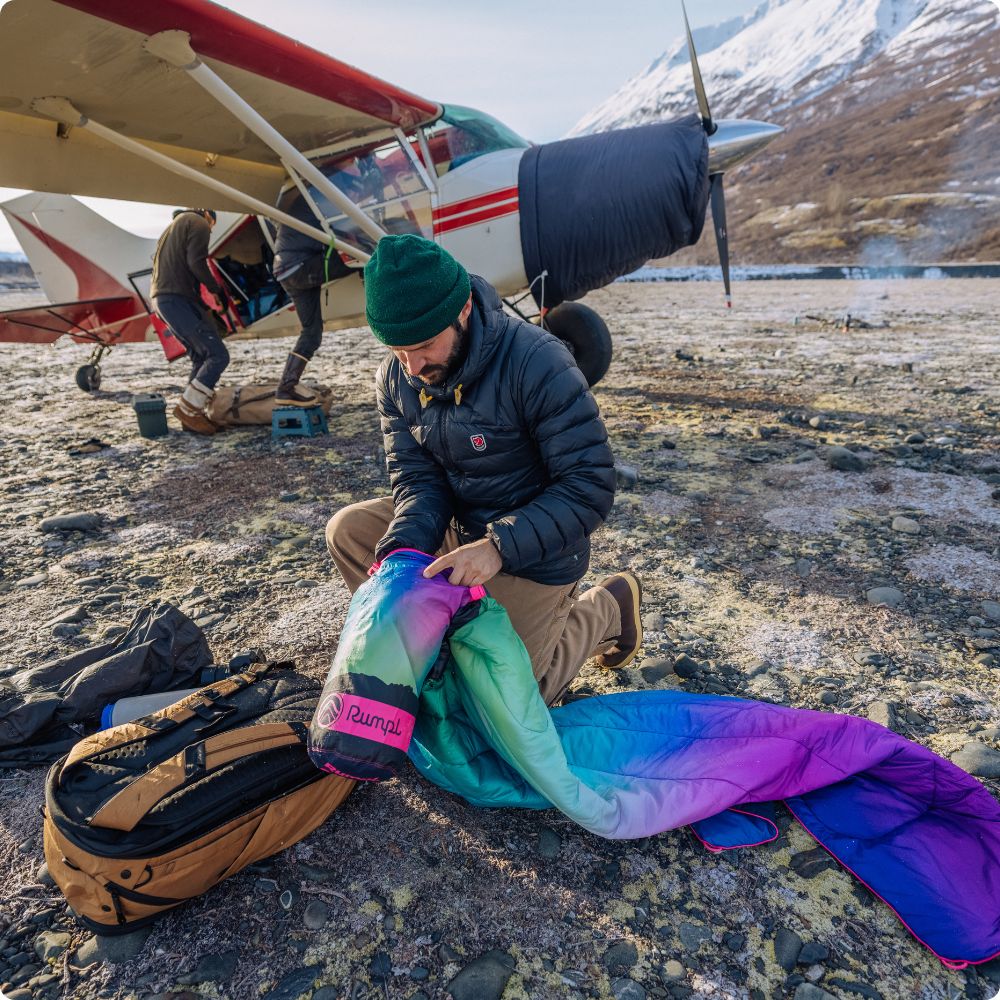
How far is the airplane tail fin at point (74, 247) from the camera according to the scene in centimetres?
877

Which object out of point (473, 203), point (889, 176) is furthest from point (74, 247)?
point (889, 176)

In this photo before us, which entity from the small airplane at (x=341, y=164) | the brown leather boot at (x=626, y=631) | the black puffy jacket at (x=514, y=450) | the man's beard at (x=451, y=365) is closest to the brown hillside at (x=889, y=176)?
the small airplane at (x=341, y=164)

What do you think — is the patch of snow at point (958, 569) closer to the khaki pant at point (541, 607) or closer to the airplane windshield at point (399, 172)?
the khaki pant at point (541, 607)

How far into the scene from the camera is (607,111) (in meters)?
178

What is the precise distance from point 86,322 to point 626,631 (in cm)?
875

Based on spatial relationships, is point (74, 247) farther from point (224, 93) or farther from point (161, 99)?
point (224, 93)

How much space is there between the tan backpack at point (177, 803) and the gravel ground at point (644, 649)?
0.12 metres

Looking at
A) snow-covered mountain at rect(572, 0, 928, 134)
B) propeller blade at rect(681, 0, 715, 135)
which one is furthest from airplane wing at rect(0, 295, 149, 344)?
snow-covered mountain at rect(572, 0, 928, 134)

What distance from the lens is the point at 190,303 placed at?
6.45m

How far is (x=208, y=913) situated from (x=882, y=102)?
10429 centimetres

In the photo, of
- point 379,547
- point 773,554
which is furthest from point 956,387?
point 379,547

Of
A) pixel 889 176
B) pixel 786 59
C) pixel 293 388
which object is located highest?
pixel 786 59

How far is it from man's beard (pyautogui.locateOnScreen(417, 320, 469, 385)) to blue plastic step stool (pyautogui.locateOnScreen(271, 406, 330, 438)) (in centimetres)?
416

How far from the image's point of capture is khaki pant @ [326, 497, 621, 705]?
230cm
